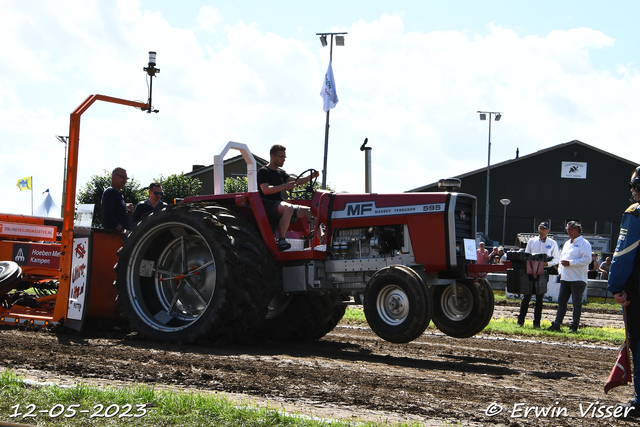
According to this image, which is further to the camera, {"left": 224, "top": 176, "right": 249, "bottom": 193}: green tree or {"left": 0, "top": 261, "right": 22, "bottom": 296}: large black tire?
{"left": 224, "top": 176, "right": 249, "bottom": 193}: green tree

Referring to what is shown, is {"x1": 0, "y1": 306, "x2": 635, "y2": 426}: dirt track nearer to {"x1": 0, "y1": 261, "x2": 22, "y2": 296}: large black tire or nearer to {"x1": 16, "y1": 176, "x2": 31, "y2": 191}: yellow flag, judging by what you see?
{"x1": 0, "y1": 261, "x2": 22, "y2": 296}: large black tire

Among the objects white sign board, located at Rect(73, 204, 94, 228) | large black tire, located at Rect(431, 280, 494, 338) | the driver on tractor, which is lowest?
large black tire, located at Rect(431, 280, 494, 338)

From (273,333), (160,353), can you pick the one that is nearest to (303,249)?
(273,333)

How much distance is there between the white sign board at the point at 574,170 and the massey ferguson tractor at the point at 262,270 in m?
41.8

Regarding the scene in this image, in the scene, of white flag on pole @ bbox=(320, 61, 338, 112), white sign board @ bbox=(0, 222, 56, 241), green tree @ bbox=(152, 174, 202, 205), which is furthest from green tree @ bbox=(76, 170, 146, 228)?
Result: white sign board @ bbox=(0, 222, 56, 241)

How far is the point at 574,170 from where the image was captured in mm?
46438

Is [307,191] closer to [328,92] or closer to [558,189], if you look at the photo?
[328,92]

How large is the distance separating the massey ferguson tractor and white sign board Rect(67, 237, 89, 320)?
0.01 m

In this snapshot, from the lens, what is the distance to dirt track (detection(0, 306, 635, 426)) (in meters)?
4.14

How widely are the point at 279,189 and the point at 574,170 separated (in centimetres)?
4281

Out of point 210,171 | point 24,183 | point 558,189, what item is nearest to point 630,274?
point 24,183

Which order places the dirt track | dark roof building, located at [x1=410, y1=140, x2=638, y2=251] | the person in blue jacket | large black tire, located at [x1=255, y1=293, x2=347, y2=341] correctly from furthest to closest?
dark roof building, located at [x1=410, y1=140, x2=638, y2=251] → large black tire, located at [x1=255, y1=293, x2=347, y2=341] → the person in blue jacket → the dirt track

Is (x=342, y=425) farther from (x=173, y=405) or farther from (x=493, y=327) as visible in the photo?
(x=493, y=327)

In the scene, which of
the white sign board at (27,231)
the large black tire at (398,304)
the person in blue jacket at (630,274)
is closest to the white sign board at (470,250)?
the large black tire at (398,304)
